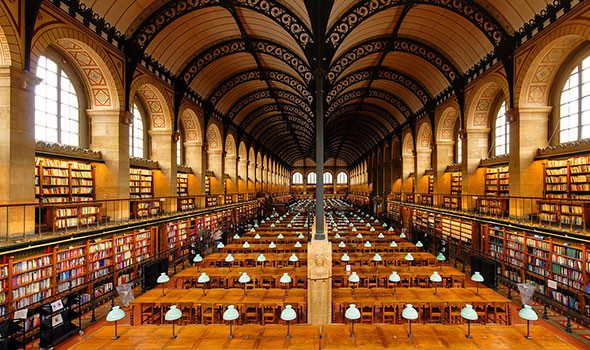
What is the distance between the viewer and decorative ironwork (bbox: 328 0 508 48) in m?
13.3

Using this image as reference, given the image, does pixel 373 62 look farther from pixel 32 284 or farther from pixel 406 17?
pixel 32 284

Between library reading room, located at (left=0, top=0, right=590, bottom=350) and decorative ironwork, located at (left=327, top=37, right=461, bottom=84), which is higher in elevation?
decorative ironwork, located at (left=327, top=37, right=461, bottom=84)

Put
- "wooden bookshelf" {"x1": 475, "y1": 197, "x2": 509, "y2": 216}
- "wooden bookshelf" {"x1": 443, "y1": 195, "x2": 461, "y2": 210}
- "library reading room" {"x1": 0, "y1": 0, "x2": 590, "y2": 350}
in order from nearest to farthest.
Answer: "library reading room" {"x1": 0, "y1": 0, "x2": 590, "y2": 350} < "wooden bookshelf" {"x1": 475, "y1": 197, "x2": 509, "y2": 216} < "wooden bookshelf" {"x1": 443, "y1": 195, "x2": 461, "y2": 210}

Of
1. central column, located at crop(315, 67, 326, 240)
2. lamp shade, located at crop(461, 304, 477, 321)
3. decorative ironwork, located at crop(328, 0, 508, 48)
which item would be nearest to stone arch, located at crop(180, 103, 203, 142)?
decorative ironwork, located at crop(328, 0, 508, 48)

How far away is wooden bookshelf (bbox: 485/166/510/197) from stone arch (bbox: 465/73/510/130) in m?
2.57

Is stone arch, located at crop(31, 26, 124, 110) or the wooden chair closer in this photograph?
the wooden chair

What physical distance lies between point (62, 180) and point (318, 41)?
9.93 meters

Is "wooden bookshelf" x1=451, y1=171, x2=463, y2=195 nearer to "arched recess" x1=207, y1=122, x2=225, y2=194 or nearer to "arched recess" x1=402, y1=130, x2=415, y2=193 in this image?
"arched recess" x1=402, y1=130, x2=415, y2=193

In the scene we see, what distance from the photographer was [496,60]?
1494cm

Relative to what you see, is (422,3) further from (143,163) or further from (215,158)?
(215,158)

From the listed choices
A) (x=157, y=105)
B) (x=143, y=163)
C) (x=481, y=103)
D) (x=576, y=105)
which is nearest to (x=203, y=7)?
(x=157, y=105)

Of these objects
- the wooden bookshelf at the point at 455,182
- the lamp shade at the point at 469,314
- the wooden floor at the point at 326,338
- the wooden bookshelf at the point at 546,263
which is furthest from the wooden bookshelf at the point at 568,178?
the lamp shade at the point at 469,314

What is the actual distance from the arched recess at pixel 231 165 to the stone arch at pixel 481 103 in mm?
19447

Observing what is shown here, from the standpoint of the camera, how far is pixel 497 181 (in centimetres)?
1717
